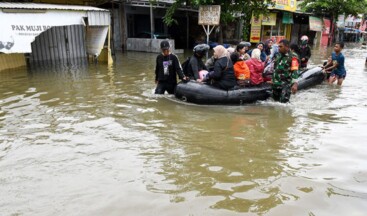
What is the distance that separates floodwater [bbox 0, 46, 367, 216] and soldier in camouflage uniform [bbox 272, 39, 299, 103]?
37 centimetres

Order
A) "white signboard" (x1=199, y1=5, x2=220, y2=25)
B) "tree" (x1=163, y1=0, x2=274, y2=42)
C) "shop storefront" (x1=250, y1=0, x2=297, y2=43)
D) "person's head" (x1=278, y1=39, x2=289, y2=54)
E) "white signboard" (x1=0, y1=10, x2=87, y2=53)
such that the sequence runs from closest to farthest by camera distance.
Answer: "person's head" (x1=278, y1=39, x2=289, y2=54), "white signboard" (x1=0, y1=10, x2=87, y2=53), "white signboard" (x1=199, y1=5, x2=220, y2=25), "tree" (x1=163, y1=0, x2=274, y2=42), "shop storefront" (x1=250, y1=0, x2=297, y2=43)

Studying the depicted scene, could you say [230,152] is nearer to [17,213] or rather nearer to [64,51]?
[17,213]

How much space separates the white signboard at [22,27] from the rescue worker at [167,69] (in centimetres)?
555

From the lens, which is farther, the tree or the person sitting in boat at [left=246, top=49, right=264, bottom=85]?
the tree

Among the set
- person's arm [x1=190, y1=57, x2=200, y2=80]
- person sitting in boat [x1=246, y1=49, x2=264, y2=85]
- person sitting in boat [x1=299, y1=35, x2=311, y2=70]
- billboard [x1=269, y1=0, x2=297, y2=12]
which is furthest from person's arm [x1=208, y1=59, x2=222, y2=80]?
billboard [x1=269, y1=0, x2=297, y2=12]

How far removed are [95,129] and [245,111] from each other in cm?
310

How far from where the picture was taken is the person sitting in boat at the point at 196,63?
7.29 meters

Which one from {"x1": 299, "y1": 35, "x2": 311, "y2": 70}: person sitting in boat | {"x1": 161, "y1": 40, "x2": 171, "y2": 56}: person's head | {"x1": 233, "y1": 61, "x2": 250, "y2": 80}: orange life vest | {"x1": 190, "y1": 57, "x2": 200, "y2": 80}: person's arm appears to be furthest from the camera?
{"x1": 299, "y1": 35, "x2": 311, "y2": 70}: person sitting in boat

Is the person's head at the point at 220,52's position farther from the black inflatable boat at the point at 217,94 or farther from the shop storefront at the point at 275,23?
the shop storefront at the point at 275,23

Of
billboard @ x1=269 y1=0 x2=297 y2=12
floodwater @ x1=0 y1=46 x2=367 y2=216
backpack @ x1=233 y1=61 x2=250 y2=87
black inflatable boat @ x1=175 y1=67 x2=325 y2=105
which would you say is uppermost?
billboard @ x1=269 y1=0 x2=297 y2=12

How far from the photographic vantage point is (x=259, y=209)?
3.33 m

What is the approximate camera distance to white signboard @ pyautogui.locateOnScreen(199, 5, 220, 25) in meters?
14.2

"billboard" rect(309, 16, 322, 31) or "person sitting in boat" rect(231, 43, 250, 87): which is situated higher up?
"billboard" rect(309, 16, 322, 31)

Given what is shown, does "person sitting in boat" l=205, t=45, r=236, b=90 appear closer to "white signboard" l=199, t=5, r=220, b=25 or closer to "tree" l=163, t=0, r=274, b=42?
"white signboard" l=199, t=5, r=220, b=25
